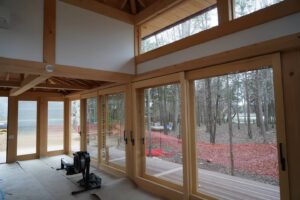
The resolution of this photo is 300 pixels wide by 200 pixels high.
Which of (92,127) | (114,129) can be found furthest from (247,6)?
(92,127)

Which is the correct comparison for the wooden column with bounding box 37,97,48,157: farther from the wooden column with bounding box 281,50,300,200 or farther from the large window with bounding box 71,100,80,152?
the wooden column with bounding box 281,50,300,200

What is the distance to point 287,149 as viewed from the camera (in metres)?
2.33

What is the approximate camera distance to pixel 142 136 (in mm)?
4465

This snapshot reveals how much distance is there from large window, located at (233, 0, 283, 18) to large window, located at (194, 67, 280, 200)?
830mm

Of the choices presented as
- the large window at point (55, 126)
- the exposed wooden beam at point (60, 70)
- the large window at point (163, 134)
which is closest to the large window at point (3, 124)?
the large window at point (55, 126)

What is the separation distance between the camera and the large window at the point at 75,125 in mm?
7392

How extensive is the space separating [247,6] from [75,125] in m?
6.74

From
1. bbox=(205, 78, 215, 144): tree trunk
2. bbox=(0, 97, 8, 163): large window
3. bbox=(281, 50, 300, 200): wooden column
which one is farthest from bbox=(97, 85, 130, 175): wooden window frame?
bbox=(0, 97, 8, 163): large window

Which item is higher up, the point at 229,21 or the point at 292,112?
the point at 229,21

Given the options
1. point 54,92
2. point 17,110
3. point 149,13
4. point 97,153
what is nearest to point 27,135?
point 17,110

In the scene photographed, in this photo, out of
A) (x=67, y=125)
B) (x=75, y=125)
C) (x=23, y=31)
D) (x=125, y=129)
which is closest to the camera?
(x=23, y=31)

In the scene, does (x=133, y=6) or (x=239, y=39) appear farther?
(x=133, y=6)

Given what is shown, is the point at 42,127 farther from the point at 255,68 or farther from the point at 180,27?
the point at 255,68

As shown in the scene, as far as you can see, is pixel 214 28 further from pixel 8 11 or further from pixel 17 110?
pixel 17 110
